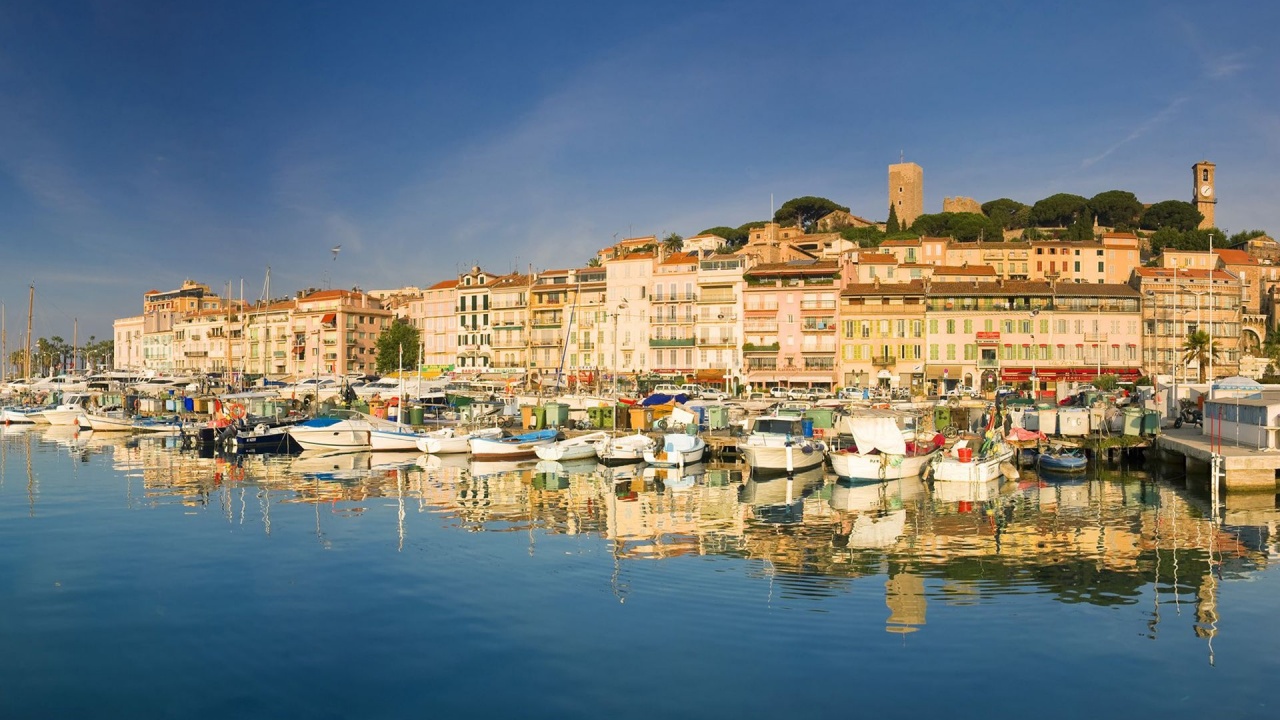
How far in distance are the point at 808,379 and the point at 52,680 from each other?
71253 mm

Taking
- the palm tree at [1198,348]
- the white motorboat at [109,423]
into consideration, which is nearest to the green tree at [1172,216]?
the palm tree at [1198,348]

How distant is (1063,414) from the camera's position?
4947 cm

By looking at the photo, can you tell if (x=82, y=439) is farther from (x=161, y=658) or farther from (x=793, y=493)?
(x=161, y=658)

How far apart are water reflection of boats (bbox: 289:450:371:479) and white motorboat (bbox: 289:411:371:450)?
1.68 feet

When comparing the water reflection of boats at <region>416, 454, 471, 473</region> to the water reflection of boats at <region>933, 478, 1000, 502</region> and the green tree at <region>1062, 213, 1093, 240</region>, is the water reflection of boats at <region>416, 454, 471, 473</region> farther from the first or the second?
the green tree at <region>1062, 213, 1093, 240</region>

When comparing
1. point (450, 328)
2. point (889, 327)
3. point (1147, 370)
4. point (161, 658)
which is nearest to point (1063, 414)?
point (889, 327)

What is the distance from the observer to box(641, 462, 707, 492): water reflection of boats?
3853 centimetres

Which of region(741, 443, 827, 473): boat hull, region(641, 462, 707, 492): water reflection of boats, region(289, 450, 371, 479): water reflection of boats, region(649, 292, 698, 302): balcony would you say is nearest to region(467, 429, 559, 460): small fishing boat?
region(289, 450, 371, 479): water reflection of boats

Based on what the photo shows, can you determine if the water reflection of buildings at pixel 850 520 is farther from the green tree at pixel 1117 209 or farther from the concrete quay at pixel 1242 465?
the green tree at pixel 1117 209

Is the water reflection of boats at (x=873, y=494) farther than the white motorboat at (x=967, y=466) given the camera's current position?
No

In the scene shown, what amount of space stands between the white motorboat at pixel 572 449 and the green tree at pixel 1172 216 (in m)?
119

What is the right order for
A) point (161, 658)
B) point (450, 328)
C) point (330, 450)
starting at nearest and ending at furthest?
point (161, 658), point (330, 450), point (450, 328)

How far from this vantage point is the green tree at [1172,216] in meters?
135

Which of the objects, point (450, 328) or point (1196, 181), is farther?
point (1196, 181)
